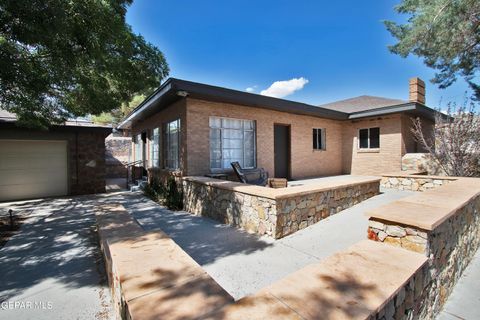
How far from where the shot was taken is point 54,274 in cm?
330

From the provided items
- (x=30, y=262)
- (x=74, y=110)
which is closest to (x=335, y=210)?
(x=30, y=262)

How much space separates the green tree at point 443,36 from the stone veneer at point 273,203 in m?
5.18

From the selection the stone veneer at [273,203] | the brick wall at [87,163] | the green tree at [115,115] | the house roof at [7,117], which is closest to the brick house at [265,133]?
the stone veneer at [273,203]

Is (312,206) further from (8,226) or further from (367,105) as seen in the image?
(367,105)

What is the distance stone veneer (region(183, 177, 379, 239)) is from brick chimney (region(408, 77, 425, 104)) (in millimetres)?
6812

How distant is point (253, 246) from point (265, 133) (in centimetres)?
584

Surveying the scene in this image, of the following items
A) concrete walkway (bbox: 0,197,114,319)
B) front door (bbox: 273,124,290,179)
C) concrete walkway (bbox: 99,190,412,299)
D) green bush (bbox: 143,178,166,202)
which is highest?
front door (bbox: 273,124,290,179)

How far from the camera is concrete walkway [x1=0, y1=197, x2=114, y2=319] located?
2547 mm

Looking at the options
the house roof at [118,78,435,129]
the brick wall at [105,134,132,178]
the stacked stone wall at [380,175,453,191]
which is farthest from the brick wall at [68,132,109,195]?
the stacked stone wall at [380,175,453,191]

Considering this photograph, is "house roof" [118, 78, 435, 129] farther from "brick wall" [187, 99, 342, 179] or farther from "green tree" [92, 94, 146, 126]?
"green tree" [92, 94, 146, 126]

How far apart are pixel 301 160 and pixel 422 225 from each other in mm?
8601

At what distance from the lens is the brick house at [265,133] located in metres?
7.33

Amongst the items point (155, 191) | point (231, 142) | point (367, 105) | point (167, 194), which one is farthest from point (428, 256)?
point (367, 105)

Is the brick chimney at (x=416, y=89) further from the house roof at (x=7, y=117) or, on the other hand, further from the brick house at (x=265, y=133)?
the house roof at (x=7, y=117)
